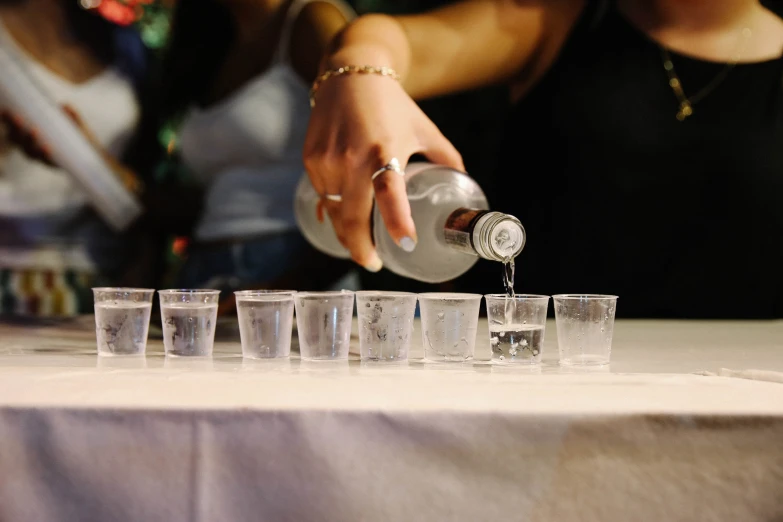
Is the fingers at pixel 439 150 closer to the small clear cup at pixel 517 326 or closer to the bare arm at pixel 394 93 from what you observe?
the bare arm at pixel 394 93

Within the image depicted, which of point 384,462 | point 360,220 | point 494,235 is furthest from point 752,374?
point 360,220

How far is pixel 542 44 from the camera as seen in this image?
2.07 m

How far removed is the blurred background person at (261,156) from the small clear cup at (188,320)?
1185 mm

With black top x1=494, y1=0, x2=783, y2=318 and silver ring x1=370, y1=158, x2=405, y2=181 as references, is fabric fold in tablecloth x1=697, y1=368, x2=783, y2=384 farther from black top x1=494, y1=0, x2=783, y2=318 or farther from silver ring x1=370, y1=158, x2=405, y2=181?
black top x1=494, y1=0, x2=783, y2=318

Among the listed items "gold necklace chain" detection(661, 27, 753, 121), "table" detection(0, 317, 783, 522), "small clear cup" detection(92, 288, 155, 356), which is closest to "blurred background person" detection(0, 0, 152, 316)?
"small clear cup" detection(92, 288, 155, 356)

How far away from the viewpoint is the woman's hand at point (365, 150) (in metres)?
1.01

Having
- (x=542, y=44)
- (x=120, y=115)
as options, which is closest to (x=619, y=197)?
(x=542, y=44)

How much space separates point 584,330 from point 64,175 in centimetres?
177

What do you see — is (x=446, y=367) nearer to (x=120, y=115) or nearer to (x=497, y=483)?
(x=497, y=483)

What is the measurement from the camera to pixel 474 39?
6.50 ft

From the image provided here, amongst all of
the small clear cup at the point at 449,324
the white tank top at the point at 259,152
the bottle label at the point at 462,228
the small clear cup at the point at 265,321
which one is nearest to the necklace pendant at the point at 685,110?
the white tank top at the point at 259,152

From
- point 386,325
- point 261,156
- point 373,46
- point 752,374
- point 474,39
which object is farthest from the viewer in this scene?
point 261,156

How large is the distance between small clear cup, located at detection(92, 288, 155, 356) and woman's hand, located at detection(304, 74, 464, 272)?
1.02ft

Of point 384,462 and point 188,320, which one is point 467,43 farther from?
point 384,462
